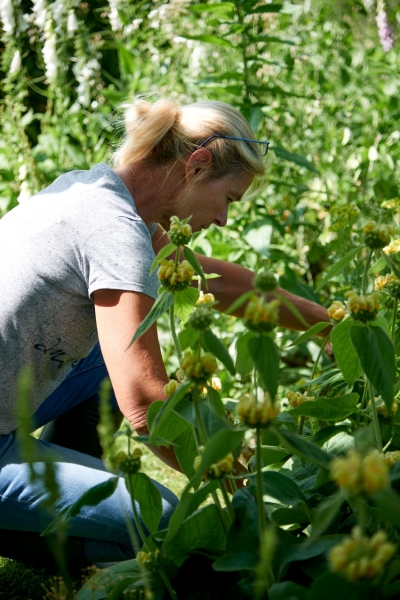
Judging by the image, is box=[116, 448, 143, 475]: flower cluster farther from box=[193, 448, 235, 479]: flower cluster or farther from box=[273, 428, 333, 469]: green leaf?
box=[273, 428, 333, 469]: green leaf

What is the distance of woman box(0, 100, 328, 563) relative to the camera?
135cm

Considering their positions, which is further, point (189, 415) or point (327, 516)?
point (189, 415)

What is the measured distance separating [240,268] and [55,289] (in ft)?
1.88

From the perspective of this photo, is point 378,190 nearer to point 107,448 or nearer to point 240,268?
point 240,268

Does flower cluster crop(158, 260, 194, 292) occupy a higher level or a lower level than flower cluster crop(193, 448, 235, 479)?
higher

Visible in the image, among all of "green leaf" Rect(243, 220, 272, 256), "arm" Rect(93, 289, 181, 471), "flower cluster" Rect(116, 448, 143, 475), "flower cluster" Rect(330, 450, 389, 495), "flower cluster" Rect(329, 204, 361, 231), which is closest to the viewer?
"flower cluster" Rect(330, 450, 389, 495)

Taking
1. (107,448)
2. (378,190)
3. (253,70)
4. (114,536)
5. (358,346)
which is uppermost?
(107,448)

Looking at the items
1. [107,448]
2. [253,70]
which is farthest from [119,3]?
[107,448]

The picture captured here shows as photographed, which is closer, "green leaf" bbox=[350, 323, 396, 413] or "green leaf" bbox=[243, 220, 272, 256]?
"green leaf" bbox=[350, 323, 396, 413]

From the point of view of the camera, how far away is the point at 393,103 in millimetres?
2875

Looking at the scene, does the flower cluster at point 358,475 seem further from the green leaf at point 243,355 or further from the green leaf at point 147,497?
the green leaf at point 147,497

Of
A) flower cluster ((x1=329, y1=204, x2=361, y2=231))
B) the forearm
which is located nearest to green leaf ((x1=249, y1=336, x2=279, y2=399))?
the forearm

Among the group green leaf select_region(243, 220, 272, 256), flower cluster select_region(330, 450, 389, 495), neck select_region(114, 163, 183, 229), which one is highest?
flower cluster select_region(330, 450, 389, 495)

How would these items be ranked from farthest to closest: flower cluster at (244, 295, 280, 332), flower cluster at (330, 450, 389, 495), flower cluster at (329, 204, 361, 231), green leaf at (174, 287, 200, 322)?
flower cluster at (329, 204, 361, 231) < green leaf at (174, 287, 200, 322) < flower cluster at (244, 295, 280, 332) < flower cluster at (330, 450, 389, 495)
